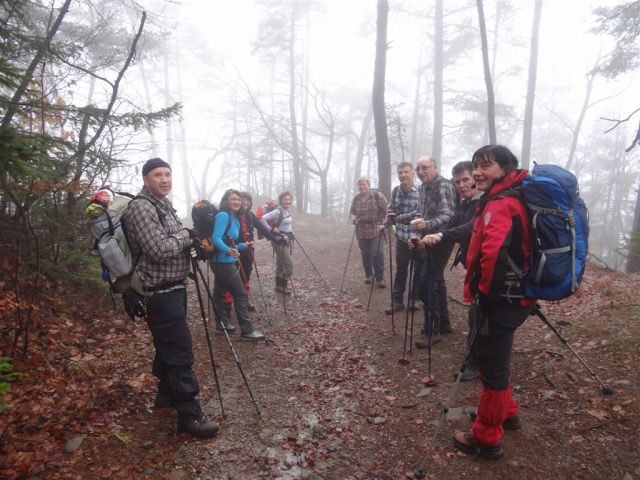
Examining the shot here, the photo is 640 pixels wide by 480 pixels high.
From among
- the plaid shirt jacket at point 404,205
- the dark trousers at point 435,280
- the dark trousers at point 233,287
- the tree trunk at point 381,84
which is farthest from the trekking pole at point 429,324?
the tree trunk at point 381,84

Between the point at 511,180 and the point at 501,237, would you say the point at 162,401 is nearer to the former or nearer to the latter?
the point at 501,237

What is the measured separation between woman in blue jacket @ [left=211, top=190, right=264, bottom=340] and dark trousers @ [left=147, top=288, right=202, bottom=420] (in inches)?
Answer: 81.3

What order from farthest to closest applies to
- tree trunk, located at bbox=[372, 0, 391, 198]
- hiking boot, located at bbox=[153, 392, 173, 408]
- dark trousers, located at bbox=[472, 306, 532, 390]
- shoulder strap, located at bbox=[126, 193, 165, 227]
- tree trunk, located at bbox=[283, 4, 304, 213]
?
tree trunk, located at bbox=[283, 4, 304, 213], tree trunk, located at bbox=[372, 0, 391, 198], hiking boot, located at bbox=[153, 392, 173, 408], shoulder strap, located at bbox=[126, 193, 165, 227], dark trousers, located at bbox=[472, 306, 532, 390]

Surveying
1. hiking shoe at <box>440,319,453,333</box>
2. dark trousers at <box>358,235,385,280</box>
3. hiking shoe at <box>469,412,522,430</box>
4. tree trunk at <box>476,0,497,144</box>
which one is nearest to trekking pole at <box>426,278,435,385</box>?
hiking shoe at <box>440,319,453,333</box>

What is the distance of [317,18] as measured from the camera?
2297cm

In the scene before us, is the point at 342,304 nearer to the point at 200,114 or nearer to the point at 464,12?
the point at 464,12

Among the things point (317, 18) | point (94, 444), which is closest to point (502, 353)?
point (94, 444)

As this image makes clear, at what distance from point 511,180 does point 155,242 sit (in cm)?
308

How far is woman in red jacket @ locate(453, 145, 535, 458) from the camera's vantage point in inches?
113

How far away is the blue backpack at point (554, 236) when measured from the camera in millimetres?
2787

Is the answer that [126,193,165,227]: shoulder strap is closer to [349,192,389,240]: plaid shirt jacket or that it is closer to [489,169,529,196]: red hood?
[489,169,529,196]: red hood

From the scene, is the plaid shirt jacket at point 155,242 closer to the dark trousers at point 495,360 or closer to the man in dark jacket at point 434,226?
the dark trousers at point 495,360

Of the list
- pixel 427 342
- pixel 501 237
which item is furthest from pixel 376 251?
pixel 501 237

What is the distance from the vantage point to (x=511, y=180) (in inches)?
118
